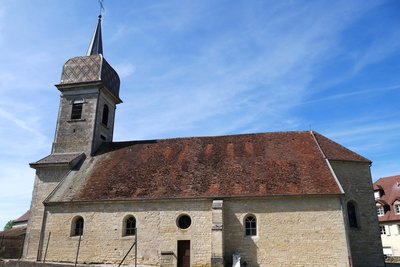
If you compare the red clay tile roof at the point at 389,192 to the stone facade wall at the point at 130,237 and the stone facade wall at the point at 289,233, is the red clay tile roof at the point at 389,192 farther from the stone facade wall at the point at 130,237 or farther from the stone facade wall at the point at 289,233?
the stone facade wall at the point at 130,237

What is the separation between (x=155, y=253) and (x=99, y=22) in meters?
19.3

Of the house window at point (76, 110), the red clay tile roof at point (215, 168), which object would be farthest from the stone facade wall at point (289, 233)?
the house window at point (76, 110)

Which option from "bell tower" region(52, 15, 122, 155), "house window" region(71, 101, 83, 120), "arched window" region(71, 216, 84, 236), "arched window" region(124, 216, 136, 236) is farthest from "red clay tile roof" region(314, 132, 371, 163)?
"house window" region(71, 101, 83, 120)

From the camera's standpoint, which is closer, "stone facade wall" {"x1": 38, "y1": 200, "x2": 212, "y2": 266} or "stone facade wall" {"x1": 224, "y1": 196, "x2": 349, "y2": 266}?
"stone facade wall" {"x1": 224, "y1": 196, "x2": 349, "y2": 266}

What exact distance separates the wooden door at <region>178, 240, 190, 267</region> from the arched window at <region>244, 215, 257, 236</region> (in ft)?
9.90

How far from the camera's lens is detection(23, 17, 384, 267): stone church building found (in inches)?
606

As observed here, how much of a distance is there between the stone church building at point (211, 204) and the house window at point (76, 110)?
8.90ft

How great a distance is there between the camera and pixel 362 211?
1725 centimetres

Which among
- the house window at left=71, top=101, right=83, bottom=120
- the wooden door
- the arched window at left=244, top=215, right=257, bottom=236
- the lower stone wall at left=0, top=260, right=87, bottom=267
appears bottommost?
the lower stone wall at left=0, top=260, right=87, bottom=267

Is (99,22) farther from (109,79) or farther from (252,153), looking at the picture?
(252,153)

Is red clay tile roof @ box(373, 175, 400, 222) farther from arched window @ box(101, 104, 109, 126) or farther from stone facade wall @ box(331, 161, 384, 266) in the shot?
arched window @ box(101, 104, 109, 126)

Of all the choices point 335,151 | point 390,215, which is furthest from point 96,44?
point 390,215

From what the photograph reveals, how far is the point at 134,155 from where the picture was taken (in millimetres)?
21125

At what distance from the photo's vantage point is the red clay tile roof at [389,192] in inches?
1200
